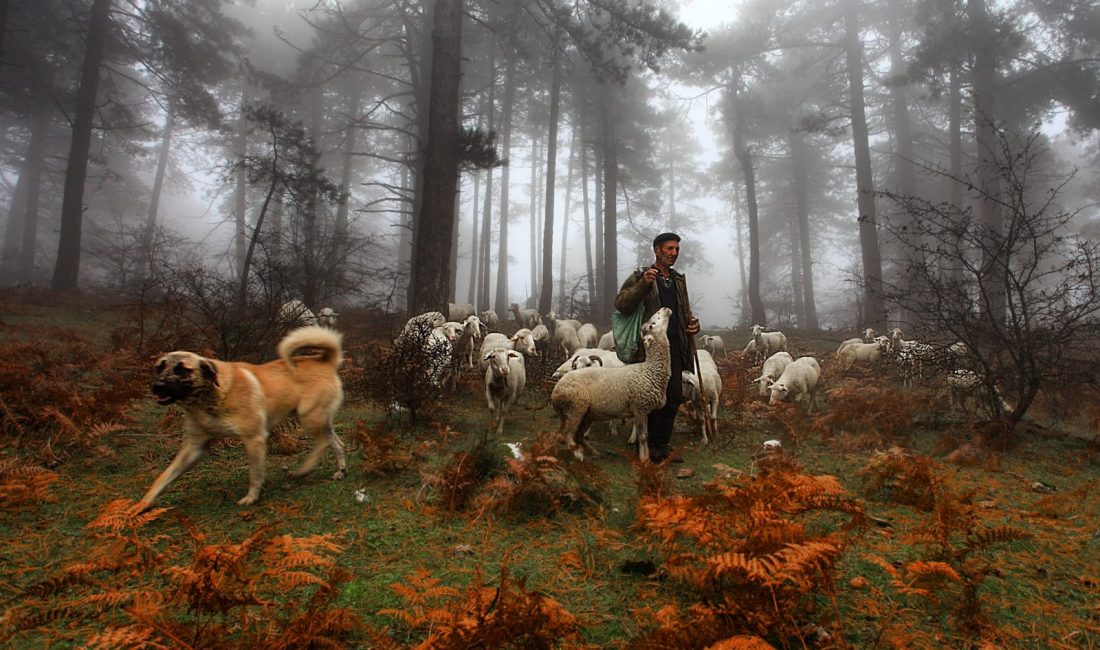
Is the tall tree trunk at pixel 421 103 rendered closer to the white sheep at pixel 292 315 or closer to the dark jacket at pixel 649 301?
the white sheep at pixel 292 315

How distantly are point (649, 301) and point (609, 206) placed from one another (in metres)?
16.2

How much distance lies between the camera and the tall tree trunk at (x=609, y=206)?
2031 centimetres

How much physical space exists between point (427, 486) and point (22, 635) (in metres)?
2.36

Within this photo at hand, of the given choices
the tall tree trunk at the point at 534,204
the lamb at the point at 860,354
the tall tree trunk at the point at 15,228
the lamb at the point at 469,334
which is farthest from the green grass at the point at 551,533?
the tall tree trunk at the point at 15,228

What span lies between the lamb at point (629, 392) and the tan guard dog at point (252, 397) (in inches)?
93.7

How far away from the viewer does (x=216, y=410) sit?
134 inches

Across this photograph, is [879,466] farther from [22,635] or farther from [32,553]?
[32,553]

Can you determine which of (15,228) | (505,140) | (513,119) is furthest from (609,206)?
(15,228)

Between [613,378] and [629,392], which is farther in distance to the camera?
[613,378]

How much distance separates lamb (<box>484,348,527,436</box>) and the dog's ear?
3.30 meters

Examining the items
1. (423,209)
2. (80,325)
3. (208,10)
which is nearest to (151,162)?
(208,10)

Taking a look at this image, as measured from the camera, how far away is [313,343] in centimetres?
411

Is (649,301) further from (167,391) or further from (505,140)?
(505,140)

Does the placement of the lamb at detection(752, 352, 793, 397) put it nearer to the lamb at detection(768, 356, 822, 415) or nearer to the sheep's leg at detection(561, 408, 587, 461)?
the lamb at detection(768, 356, 822, 415)
